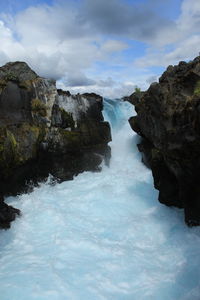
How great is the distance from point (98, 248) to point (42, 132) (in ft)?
33.1

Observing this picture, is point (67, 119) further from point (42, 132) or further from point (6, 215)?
point (6, 215)

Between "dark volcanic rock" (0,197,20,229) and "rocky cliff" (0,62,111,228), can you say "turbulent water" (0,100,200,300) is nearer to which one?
"dark volcanic rock" (0,197,20,229)

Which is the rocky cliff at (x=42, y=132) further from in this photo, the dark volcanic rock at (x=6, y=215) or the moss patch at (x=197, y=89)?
the moss patch at (x=197, y=89)

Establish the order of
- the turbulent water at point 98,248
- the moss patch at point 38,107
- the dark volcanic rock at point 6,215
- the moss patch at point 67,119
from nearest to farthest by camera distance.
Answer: the turbulent water at point 98,248 < the dark volcanic rock at point 6,215 < the moss patch at point 38,107 < the moss patch at point 67,119

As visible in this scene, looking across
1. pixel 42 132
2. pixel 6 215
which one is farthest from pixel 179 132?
pixel 42 132

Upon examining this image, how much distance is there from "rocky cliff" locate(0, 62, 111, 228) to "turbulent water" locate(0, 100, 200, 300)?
5.55ft

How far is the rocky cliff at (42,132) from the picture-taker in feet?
57.7

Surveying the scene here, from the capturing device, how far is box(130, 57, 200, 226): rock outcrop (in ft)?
35.8

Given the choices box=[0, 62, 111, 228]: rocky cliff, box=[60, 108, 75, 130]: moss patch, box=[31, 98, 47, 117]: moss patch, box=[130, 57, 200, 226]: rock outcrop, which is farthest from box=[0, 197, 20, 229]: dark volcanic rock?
box=[60, 108, 75, 130]: moss patch

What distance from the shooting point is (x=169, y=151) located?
12273mm

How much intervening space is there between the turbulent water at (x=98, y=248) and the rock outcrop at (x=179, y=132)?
1.05 meters

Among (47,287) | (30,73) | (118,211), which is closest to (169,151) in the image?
(118,211)

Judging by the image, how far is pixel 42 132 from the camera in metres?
20.0

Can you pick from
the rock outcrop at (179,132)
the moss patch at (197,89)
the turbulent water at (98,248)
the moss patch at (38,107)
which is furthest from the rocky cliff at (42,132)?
the moss patch at (197,89)
